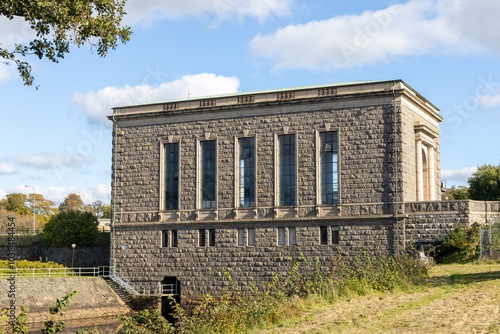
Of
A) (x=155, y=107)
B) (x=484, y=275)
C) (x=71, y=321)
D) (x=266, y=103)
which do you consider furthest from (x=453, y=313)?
(x=155, y=107)

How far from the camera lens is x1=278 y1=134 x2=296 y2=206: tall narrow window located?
125 ft

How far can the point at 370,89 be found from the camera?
3662 centimetres

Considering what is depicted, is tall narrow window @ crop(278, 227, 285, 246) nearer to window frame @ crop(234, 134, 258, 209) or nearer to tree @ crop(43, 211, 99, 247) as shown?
window frame @ crop(234, 134, 258, 209)

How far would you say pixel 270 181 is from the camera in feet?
127

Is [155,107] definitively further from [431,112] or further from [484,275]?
[484,275]

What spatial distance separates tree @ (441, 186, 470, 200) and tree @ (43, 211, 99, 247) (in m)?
35.5

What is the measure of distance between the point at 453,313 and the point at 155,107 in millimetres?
28914

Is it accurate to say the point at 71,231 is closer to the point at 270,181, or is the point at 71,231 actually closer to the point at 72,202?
the point at 270,181

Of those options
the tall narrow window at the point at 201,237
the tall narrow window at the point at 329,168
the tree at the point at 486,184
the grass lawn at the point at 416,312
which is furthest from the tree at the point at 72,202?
the grass lawn at the point at 416,312

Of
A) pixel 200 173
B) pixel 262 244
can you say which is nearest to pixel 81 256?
pixel 200 173

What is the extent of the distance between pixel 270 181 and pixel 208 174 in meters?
4.53

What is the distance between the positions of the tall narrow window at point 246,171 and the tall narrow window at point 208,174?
185cm

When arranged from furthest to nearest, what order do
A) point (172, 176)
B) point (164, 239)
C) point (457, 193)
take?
point (457, 193)
point (172, 176)
point (164, 239)

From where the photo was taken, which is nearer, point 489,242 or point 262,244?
point 489,242
